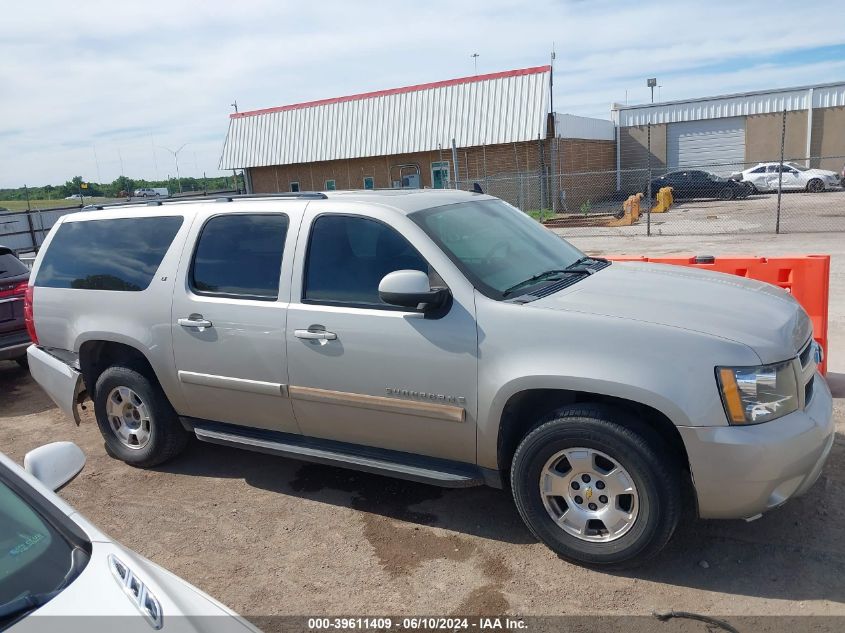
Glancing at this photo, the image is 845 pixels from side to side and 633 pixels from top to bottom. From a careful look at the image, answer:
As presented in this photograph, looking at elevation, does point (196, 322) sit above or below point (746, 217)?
above

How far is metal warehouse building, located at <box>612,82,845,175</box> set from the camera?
3394 centimetres

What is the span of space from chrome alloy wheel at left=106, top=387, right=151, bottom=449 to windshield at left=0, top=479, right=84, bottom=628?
296 centimetres

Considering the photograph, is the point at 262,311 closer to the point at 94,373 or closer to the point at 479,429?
the point at 479,429

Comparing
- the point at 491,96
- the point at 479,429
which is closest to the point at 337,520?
the point at 479,429

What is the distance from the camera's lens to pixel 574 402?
362 cm

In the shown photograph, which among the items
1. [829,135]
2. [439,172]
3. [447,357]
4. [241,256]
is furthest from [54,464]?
[829,135]

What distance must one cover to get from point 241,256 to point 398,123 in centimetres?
2711

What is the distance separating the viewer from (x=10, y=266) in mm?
7938

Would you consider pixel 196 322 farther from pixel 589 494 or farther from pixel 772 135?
pixel 772 135

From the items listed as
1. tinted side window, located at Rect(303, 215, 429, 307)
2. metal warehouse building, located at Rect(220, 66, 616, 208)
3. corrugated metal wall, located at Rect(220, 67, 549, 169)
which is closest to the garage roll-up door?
metal warehouse building, located at Rect(220, 66, 616, 208)

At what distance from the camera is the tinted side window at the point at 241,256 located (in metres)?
4.39

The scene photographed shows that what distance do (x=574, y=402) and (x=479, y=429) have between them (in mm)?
513

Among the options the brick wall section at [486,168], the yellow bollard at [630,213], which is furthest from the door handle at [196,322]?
the brick wall section at [486,168]

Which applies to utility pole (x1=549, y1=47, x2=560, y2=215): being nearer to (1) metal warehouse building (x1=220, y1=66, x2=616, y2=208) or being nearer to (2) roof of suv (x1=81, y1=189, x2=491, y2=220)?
(1) metal warehouse building (x1=220, y1=66, x2=616, y2=208)
